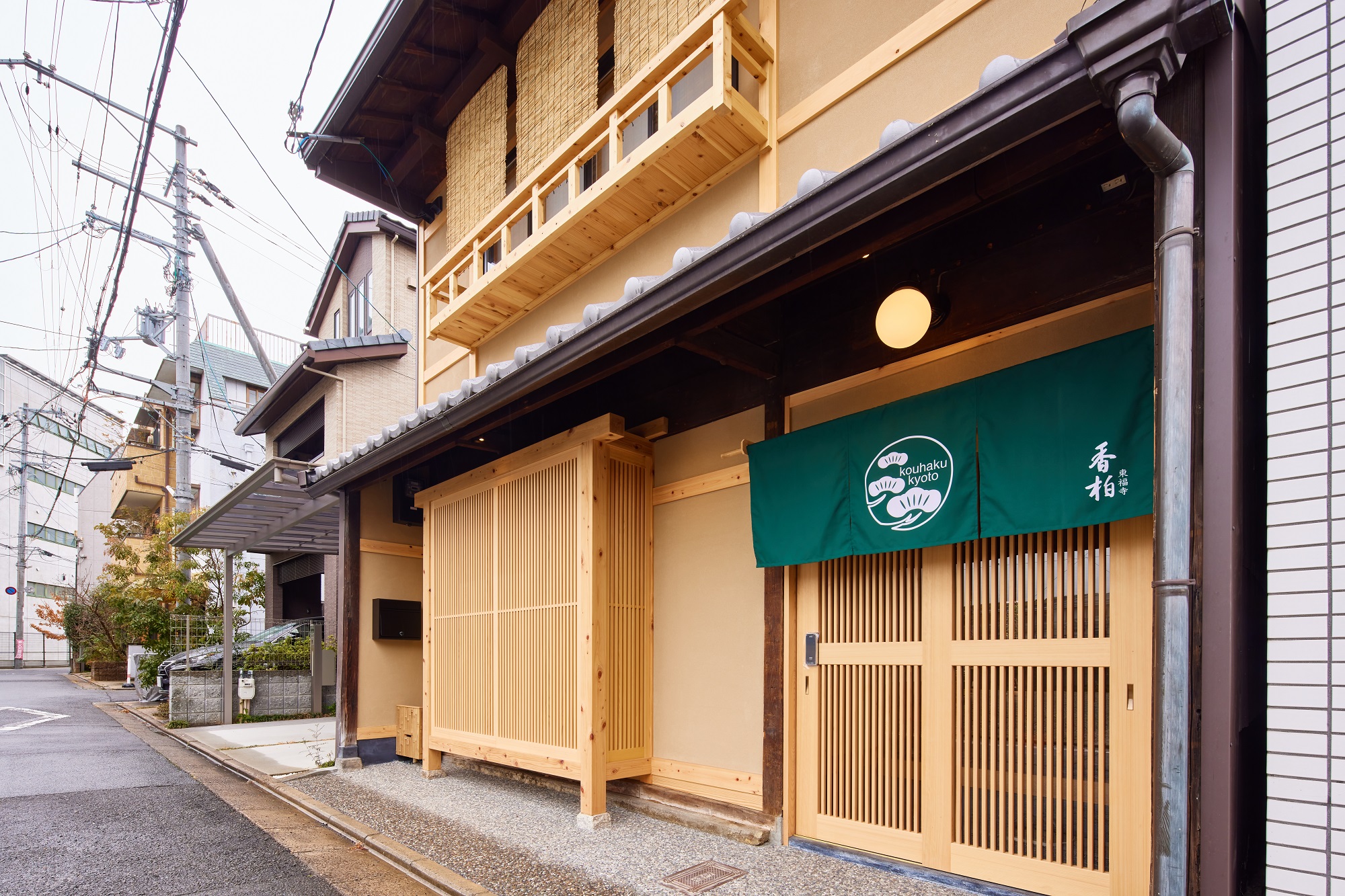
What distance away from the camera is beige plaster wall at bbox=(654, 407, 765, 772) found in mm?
5762

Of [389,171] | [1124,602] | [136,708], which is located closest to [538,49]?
[389,171]

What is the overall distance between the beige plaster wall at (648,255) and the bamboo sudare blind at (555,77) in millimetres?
1417

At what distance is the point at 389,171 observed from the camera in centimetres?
1083

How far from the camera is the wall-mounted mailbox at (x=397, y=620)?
9.30 metres

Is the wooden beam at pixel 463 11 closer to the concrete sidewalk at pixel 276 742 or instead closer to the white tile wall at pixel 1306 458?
the white tile wall at pixel 1306 458

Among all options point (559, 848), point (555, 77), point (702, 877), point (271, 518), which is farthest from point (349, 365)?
point (702, 877)

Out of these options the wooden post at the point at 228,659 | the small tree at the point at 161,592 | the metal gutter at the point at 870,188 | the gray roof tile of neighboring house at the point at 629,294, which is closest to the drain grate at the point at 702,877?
the metal gutter at the point at 870,188

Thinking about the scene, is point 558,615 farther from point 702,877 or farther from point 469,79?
point 469,79

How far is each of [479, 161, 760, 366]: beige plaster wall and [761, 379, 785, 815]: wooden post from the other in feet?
5.53

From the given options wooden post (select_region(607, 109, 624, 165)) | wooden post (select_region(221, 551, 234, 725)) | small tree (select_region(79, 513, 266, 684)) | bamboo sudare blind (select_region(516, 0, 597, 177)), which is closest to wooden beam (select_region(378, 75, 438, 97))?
bamboo sudare blind (select_region(516, 0, 597, 177))

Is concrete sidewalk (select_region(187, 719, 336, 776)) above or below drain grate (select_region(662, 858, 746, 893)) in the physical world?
below

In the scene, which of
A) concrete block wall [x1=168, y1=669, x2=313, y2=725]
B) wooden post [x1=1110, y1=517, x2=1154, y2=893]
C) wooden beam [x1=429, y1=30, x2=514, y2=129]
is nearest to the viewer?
wooden post [x1=1110, y1=517, x2=1154, y2=893]

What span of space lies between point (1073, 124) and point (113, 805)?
9.31m

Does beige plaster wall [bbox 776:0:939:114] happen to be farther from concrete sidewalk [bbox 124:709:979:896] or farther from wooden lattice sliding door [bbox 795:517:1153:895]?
concrete sidewalk [bbox 124:709:979:896]
